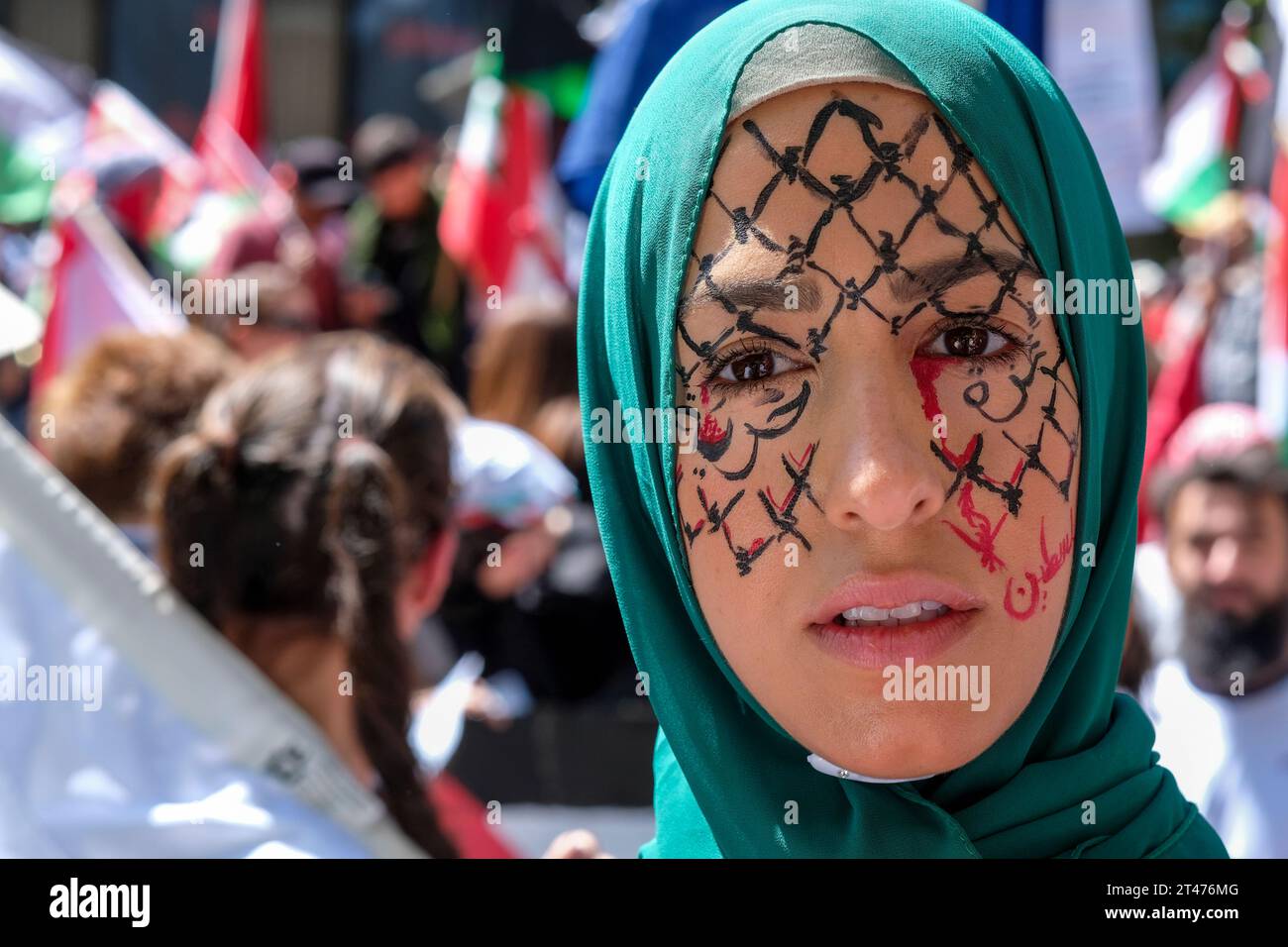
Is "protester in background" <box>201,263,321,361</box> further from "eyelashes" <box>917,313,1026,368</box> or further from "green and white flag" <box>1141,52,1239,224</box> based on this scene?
"eyelashes" <box>917,313,1026,368</box>

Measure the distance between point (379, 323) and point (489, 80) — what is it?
3.78 feet

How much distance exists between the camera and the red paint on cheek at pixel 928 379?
1.32 metres

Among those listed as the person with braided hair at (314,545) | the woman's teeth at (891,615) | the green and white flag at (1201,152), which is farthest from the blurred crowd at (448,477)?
the woman's teeth at (891,615)

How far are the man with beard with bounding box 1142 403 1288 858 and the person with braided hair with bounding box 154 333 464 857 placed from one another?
4.31 feet

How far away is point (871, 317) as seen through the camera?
1.32 meters

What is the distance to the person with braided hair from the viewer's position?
242cm

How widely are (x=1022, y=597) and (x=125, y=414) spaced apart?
2.21m

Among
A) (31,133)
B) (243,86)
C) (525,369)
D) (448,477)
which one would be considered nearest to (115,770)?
(448,477)

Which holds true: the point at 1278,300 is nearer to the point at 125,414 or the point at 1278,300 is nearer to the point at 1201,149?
the point at 1201,149

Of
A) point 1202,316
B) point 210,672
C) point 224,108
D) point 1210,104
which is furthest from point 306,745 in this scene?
point 224,108

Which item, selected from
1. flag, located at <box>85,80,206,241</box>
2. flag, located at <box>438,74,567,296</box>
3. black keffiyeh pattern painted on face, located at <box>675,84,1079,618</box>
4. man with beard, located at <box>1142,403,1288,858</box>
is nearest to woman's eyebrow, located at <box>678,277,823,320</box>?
black keffiyeh pattern painted on face, located at <box>675,84,1079,618</box>

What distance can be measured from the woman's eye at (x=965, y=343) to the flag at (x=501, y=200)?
186 inches

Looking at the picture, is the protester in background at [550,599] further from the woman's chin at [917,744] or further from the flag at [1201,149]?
the woman's chin at [917,744]
